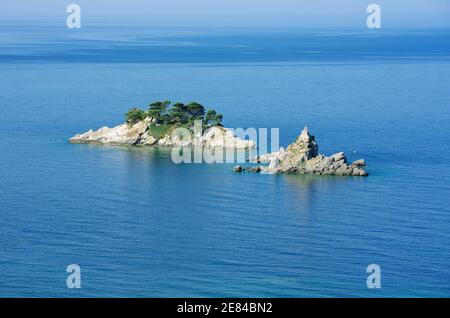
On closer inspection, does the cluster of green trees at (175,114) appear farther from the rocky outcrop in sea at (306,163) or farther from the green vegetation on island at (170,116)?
the rocky outcrop in sea at (306,163)

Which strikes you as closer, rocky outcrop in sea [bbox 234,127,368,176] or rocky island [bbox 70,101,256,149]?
rocky outcrop in sea [bbox 234,127,368,176]

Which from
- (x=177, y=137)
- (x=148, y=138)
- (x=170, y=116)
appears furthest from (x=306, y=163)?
(x=148, y=138)

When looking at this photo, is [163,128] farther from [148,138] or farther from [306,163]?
[306,163]

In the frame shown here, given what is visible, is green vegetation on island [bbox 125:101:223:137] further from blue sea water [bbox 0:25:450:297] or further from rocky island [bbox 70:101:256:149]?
blue sea water [bbox 0:25:450:297]

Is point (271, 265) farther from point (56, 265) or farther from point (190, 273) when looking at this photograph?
point (56, 265)

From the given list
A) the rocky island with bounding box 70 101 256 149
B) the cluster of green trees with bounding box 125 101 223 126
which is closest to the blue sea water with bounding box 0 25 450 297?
the rocky island with bounding box 70 101 256 149

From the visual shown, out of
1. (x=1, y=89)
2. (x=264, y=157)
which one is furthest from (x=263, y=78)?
(x=264, y=157)
